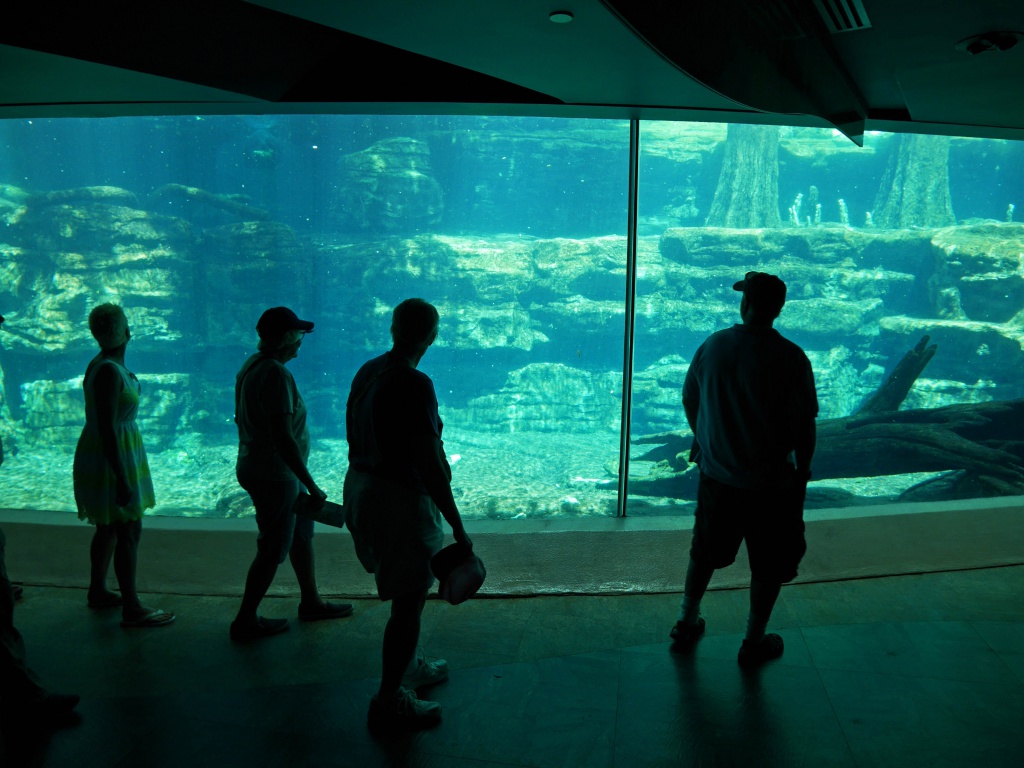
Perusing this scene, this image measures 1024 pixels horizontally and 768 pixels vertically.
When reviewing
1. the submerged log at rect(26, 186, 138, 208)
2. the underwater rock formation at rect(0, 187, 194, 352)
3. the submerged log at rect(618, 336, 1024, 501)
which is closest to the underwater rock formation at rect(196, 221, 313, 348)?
the underwater rock formation at rect(0, 187, 194, 352)

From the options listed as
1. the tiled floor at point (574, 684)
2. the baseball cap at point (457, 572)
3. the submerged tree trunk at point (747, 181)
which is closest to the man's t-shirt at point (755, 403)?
the tiled floor at point (574, 684)

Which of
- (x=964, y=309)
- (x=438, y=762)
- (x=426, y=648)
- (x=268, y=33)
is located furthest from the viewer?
(x=964, y=309)

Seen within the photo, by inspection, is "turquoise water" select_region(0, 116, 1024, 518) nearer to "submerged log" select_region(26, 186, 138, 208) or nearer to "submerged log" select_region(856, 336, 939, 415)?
"submerged log" select_region(26, 186, 138, 208)

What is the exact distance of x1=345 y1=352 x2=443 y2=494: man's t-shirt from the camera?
1709mm

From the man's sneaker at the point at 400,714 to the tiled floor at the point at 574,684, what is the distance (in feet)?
0.15

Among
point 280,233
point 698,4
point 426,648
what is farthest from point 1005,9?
point 280,233

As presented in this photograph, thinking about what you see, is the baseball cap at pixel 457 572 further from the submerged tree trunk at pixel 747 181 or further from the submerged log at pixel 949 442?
the submerged tree trunk at pixel 747 181

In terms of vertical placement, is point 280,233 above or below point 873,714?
above

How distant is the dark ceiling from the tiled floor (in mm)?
1838

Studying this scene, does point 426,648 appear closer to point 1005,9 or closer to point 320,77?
point 320,77

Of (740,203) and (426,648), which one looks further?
(740,203)

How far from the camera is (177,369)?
130 ft

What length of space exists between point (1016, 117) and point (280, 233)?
113 ft

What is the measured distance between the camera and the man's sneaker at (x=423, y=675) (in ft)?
6.98
